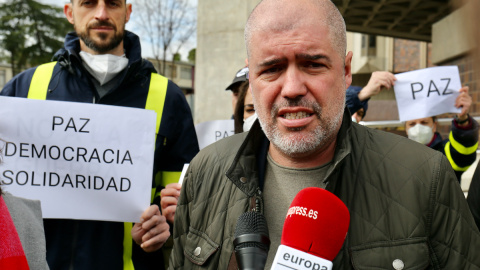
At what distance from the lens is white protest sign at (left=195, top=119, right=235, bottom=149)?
156 inches

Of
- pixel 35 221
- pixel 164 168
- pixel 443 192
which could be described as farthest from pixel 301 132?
pixel 164 168

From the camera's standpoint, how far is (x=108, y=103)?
103 inches

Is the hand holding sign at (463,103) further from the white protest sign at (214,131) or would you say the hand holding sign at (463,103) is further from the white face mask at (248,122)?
the white protest sign at (214,131)

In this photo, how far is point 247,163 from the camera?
1.83m

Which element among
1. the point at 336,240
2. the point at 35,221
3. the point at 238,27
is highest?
the point at 238,27

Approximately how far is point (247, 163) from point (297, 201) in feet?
1.99

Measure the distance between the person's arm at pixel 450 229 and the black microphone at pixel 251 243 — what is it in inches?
24.0

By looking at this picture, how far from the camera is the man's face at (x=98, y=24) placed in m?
2.62

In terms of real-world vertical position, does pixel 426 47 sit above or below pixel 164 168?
above

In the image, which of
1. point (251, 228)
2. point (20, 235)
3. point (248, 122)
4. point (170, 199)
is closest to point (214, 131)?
point (248, 122)

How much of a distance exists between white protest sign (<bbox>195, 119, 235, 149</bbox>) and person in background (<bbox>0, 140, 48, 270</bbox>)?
2255mm

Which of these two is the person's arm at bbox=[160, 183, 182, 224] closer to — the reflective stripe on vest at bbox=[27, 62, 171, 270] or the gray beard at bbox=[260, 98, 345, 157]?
the reflective stripe on vest at bbox=[27, 62, 171, 270]

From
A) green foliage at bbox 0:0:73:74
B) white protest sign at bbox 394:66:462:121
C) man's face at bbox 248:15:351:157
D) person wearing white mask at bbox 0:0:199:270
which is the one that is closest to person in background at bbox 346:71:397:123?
white protest sign at bbox 394:66:462:121

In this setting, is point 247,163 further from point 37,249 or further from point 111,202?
point 111,202
